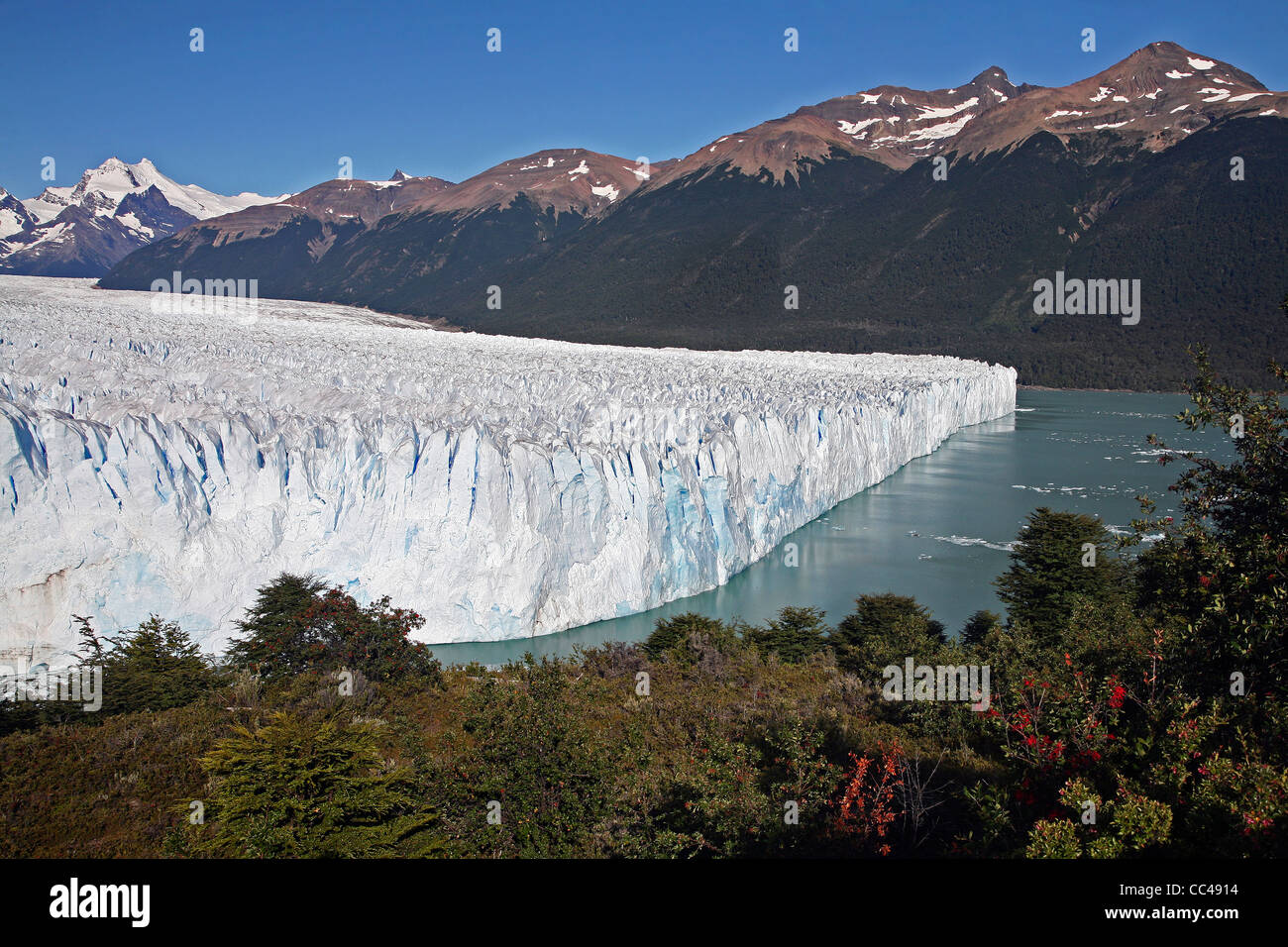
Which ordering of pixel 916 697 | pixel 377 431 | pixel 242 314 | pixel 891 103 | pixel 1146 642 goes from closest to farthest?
pixel 1146 642
pixel 916 697
pixel 377 431
pixel 242 314
pixel 891 103

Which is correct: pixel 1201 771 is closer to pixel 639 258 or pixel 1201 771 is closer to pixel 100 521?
pixel 100 521

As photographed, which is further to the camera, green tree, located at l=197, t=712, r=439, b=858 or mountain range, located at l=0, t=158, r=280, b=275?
mountain range, located at l=0, t=158, r=280, b=275

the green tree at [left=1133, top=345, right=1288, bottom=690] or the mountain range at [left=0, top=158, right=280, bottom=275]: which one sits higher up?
the mountain range at [left=0, top=158, right=280, bottom=275]

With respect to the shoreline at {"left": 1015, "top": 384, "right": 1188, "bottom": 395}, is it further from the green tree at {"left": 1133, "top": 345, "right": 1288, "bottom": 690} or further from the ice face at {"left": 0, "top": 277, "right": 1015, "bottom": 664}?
the green tree at {"left": 1133, "top": 345, "right": 1288, "bottom": 690}

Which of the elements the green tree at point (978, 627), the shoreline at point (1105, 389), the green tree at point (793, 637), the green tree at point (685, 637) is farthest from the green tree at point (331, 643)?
the shoreline at point (1105, 389)

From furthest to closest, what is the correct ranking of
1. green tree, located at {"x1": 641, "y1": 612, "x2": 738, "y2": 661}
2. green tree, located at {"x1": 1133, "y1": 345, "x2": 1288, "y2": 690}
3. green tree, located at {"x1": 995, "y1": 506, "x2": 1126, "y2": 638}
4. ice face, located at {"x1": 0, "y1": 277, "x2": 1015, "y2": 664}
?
green tree, located at {"x1": 995, "y1": 506, "x2": 1126, "y2": 638} < green tree, located at {"x1": 641, "y1": 612, "x2": 738, "y2": 661} < ice face, located at {"x1": 0, "y1": 277, "x2": 1015, "y2": 664} < green tree, located at {"x1": 1133, "y1": 345, "x2": 1288, "y2": 690}

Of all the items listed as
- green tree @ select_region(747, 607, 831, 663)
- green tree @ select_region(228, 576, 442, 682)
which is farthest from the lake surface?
green tree @ select_region(228, 576, 442, 682)

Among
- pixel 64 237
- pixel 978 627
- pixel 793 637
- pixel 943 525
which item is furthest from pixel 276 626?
pixel 64 237

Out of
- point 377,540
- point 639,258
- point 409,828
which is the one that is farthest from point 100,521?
point 639,258
